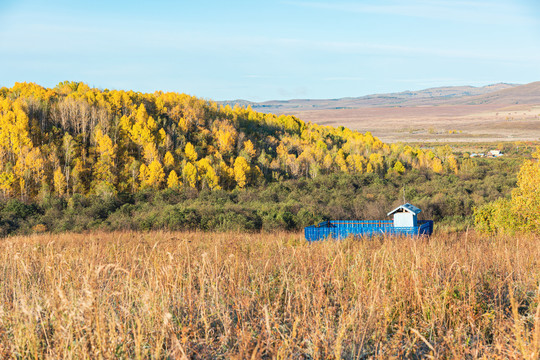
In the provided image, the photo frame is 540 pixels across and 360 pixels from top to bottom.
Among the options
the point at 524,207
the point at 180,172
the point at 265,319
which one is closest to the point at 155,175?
the point at 180,172

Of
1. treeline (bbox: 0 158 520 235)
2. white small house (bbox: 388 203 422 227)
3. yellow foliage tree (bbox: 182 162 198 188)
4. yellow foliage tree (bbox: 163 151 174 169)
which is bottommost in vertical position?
treeline (bbox: 0 158 520 235)

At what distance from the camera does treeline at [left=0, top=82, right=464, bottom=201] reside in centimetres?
3919

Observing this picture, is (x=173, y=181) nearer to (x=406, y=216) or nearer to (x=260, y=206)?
(x=260, y=206)

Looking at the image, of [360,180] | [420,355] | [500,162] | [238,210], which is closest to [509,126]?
[500,162]

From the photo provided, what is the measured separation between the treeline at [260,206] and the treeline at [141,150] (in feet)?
8.55

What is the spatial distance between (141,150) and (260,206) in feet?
57.2

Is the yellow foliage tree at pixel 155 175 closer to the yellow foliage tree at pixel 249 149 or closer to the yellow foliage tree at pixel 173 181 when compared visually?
the yellow foliage tree at pixel 173 181

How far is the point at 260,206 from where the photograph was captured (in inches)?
1427

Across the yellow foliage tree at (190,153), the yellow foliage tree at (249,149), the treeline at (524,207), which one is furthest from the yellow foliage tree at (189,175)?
the treeline at (524,207)

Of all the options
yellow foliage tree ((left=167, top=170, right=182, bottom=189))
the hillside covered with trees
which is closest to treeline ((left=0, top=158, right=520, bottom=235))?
the hillside covered with trees

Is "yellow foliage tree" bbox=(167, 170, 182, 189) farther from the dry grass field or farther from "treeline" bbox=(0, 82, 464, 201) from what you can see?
the dry grass field

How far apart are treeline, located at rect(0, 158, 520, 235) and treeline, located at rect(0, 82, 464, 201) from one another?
261cm

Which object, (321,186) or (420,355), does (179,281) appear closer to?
(420,355)

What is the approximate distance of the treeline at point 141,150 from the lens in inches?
1543
